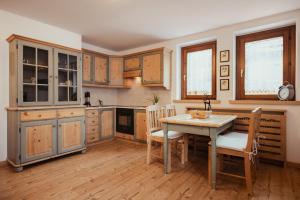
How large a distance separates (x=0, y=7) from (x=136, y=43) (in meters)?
2.51

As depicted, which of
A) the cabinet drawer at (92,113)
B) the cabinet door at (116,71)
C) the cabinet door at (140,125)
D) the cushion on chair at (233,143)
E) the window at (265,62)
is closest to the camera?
the cushion on chair at (233,143)

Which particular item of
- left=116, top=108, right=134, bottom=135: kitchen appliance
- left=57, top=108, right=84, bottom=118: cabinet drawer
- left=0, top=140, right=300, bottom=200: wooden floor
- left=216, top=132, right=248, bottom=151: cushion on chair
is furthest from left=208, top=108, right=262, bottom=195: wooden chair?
left=57, top=108, right=84, bottom=118: cabinet drawer

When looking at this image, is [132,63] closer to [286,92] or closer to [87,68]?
[87,68]

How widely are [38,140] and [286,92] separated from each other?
3.92 meters

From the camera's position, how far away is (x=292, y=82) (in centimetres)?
270

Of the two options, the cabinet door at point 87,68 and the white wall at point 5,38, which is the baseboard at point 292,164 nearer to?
the cabinet door at point 87,68

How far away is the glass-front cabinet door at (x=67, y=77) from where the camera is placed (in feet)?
9.64

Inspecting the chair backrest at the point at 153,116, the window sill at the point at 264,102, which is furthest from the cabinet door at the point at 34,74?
the window sill at the point at 264,102

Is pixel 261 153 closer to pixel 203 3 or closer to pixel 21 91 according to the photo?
pixel 203 3

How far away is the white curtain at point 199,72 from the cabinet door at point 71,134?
239cm

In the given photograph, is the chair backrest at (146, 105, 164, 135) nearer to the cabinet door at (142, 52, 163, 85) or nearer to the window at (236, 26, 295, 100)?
the cabinet door at (142, 52, 163, 85)

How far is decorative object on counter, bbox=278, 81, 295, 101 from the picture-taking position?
2635mm

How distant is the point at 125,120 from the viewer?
→ 425 centimetres

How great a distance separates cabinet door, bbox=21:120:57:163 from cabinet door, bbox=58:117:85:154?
99mm
